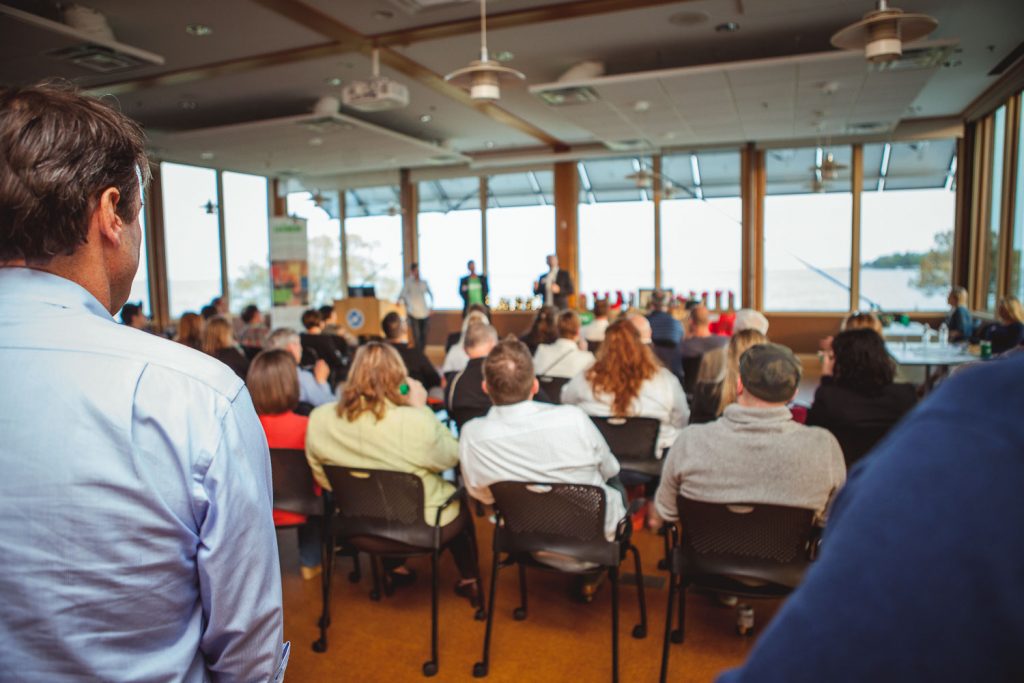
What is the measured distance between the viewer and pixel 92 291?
3.28ft

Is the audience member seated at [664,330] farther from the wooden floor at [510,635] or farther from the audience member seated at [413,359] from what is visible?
the wooden floor at [510,635]

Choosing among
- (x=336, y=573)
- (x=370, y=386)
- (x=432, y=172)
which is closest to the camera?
(x=370, y=386)

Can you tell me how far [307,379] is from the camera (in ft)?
14.6

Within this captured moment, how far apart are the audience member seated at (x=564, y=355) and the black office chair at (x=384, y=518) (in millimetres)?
2225

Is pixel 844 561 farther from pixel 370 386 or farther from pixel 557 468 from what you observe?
pixel 370 386

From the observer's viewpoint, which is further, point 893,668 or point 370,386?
point 370,386

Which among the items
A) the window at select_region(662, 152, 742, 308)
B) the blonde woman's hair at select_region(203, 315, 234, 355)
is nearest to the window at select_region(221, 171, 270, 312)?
the window at select_region(662, 152, 742, 308)

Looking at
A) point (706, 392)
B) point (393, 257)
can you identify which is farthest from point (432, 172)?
point (706, 392)

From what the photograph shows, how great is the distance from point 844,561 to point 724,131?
10955 millimetres

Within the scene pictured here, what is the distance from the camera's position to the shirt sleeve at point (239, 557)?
0.96 m

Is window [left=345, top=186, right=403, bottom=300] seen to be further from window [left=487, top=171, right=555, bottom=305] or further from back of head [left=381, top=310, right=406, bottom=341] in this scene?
back of head [left=381, top=310, right=406, bottom=341]

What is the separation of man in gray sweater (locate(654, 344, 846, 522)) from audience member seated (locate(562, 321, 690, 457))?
1.27m

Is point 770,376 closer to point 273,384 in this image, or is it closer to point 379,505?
point 379,505

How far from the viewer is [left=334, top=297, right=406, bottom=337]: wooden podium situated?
11.4 meters
